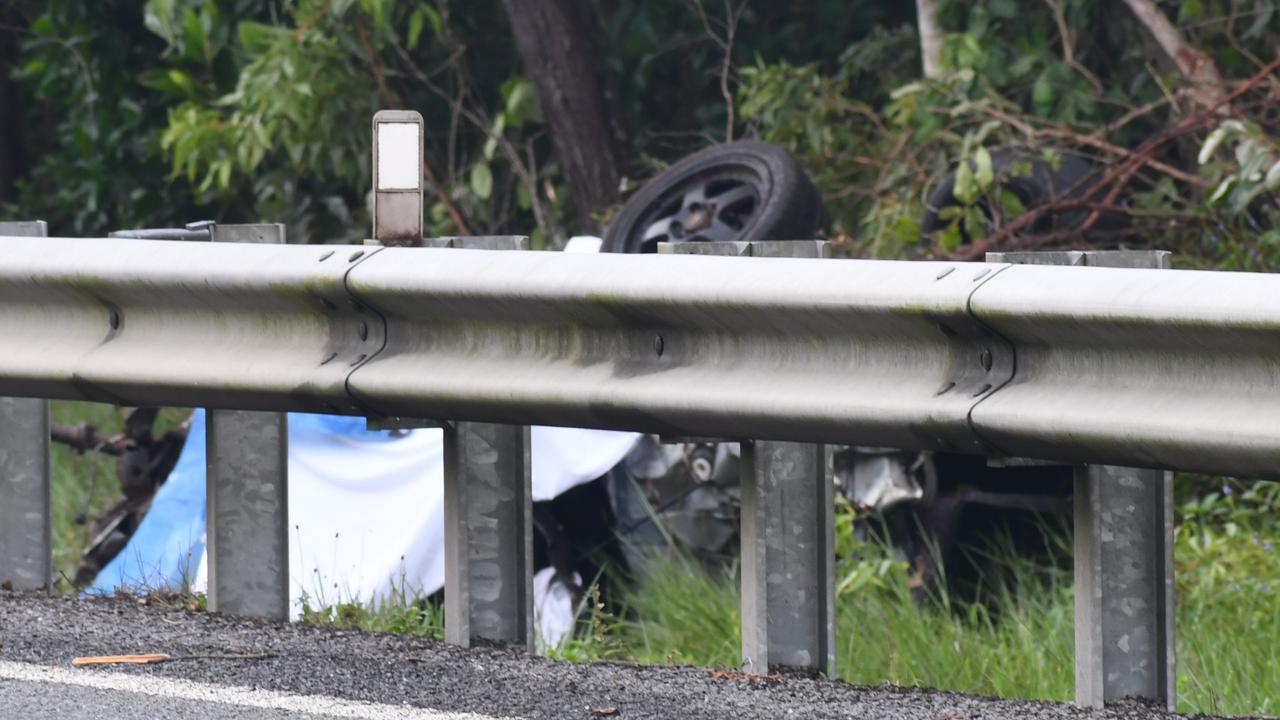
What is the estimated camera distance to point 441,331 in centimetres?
379

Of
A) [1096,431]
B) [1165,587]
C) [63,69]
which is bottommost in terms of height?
[1165,587]

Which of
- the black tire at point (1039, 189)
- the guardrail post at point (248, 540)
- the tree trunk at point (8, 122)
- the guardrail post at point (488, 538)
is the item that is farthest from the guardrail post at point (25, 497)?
the tree trunk at point (8, 122)

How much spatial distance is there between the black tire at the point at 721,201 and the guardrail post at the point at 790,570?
4441mm

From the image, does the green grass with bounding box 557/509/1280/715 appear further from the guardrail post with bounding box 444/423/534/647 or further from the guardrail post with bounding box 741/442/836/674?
the guardrail post with bounding box 741/442/836/674

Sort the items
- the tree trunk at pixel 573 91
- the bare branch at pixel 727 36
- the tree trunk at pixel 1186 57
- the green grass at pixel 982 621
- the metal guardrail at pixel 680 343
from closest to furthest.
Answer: the metal guardrail at pixel 680 343, the green grass at pixel 982 621, the tree trunk at pixel 1186 57, the bare branch at pixel 727 36, the tree trunk at pixel 573 91

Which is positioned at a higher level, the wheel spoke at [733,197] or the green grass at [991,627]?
the wheel spoke at [733,197]

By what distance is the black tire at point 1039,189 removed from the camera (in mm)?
8211

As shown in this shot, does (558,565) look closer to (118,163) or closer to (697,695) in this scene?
(697,695)

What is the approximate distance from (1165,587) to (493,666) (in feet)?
3.79

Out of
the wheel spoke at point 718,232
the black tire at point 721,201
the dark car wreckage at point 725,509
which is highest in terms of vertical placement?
the black tire at point 721,201

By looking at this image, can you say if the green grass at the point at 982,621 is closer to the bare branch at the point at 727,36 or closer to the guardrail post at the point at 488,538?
the guardrail post at the point at 488,538

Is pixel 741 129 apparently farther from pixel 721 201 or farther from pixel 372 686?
pixel 372 686

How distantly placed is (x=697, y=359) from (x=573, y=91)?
23.5ft

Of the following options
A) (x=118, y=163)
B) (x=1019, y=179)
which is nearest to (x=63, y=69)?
(x=118, y=163)
